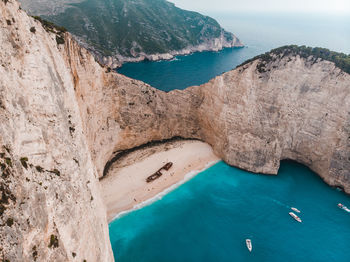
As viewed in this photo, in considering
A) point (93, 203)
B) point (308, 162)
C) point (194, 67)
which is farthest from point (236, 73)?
point (194, 67)

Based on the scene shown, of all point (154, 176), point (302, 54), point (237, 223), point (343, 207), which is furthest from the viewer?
point (302, 54)

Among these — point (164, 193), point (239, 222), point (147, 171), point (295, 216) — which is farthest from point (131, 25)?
point (295, 216)

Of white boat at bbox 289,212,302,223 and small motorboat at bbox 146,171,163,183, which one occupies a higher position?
small motorboat at bbox 146,171,163,183

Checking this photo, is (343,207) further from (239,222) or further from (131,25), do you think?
(131,25)

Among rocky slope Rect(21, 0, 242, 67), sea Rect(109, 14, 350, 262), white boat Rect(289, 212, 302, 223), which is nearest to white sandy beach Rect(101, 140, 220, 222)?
sea Rect(109, 14, 350, 262)

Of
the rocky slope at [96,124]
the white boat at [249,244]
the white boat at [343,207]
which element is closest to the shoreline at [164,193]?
the rocky slope at [96,124]

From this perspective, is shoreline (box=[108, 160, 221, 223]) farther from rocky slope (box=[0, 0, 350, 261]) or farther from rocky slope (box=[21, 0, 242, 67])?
rocky slope (box=[21, 0, 242, 67])
